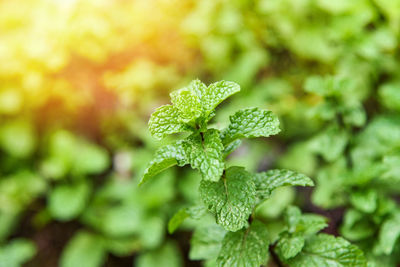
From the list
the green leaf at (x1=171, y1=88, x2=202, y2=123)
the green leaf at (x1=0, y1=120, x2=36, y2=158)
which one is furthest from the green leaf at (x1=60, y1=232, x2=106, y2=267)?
the green leaf at (x1=171, y1=88, x2=202, y2=123)

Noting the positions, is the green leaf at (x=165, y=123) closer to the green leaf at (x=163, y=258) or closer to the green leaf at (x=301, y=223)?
the green leaf at (x=301, y=223)

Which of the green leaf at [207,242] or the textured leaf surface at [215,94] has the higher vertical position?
the textured leaf surface at [215,94]

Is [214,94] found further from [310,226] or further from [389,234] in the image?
[389,234]

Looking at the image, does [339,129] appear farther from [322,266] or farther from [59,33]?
[59,33]

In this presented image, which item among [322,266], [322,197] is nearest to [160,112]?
[322,266]

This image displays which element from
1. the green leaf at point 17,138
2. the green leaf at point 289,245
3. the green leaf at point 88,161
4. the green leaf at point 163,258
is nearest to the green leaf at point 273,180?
the green leaf at point 289,245

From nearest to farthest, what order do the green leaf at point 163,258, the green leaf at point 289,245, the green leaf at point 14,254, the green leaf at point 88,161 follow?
1. the green leaf at point 289,245
2. the green leaf at point 14,254
3. the green leaf at point 163,258
4. the green leaf at point 88,161
